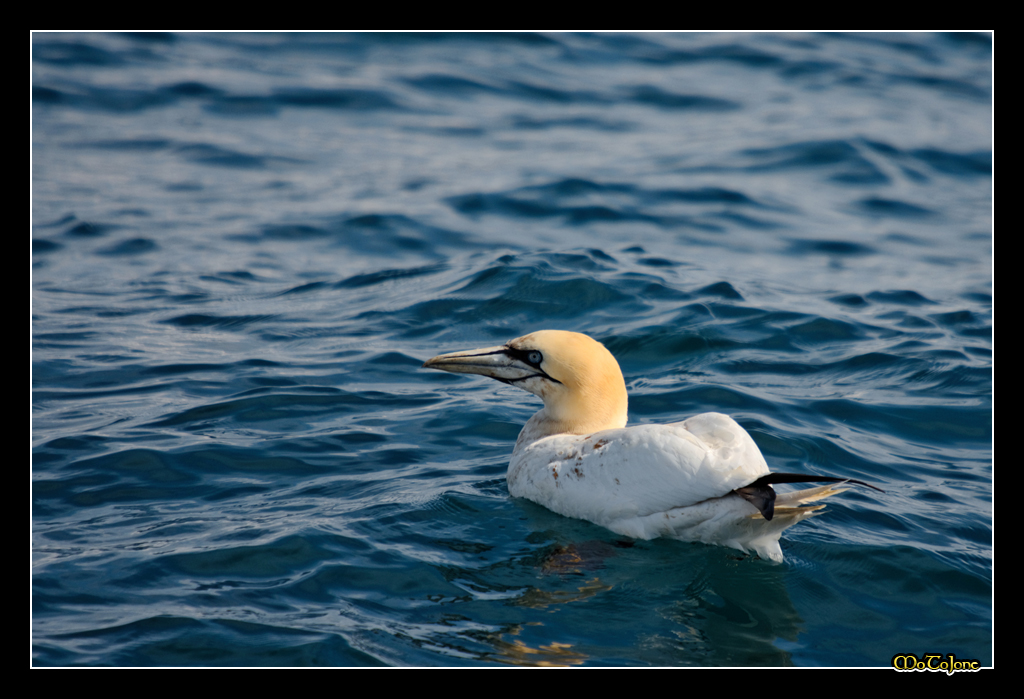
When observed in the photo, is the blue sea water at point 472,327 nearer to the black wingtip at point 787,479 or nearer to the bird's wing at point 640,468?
the bird's wing at point 640,468

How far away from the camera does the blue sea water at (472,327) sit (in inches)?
209

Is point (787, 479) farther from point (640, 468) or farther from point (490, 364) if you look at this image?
point (490, 364)

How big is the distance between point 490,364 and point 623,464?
5.15 ft

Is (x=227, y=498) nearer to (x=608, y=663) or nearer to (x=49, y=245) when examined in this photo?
(x=608, y=663)

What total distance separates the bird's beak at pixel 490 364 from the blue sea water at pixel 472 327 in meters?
0.71

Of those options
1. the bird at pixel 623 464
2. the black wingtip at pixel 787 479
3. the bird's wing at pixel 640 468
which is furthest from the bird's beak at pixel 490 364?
the black wingtip at pixel 787 479

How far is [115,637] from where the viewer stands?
4871mm

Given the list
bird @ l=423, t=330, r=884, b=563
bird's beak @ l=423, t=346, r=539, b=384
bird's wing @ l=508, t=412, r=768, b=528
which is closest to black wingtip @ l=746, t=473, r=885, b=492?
bird @ l=423, t=330, r=884, b=563

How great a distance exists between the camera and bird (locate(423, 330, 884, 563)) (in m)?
5.52

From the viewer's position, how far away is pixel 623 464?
5969mm

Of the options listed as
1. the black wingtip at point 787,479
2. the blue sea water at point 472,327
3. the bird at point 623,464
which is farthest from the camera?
the bird at point 623,464

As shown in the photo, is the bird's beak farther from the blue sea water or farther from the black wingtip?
the black wingtip

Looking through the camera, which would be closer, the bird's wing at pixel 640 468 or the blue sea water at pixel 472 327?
the blue sea water at pixel 472 327

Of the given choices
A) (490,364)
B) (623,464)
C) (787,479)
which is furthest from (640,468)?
(490,364)
